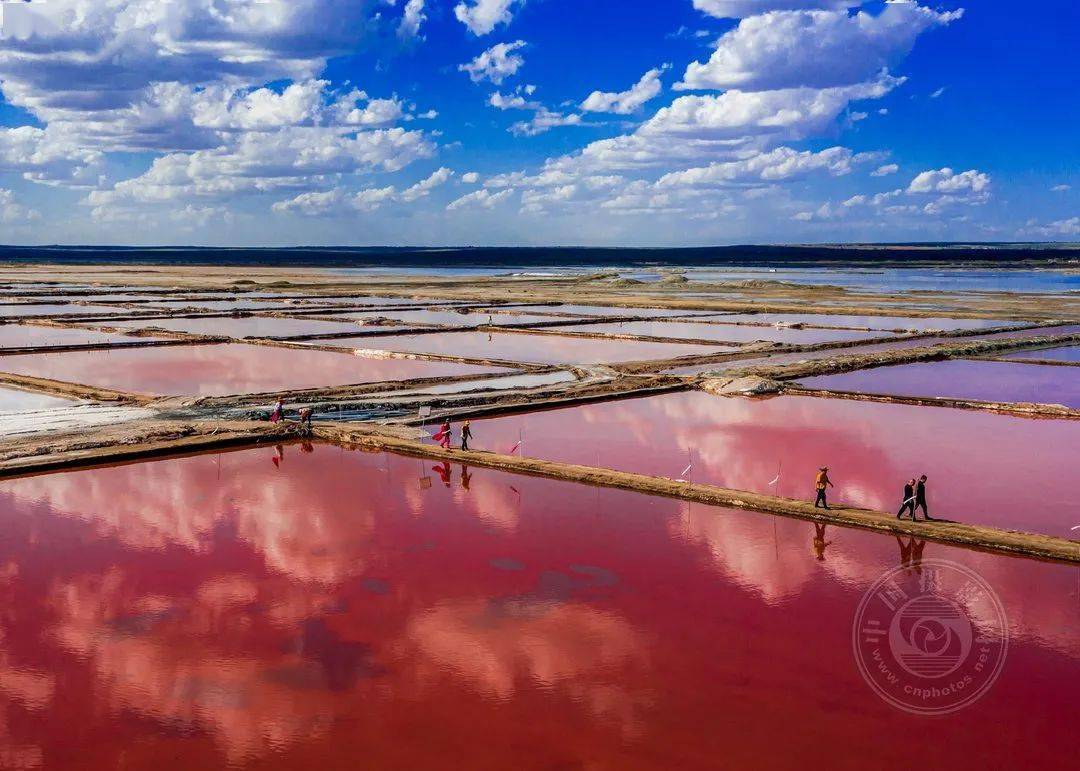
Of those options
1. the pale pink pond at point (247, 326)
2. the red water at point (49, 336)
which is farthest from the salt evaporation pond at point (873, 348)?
the red water at point (49, 336)

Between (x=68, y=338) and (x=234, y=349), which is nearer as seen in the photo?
(x=234, y=349)

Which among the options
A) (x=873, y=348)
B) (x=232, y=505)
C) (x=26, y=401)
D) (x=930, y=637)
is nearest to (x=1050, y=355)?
(x=873, y=348)

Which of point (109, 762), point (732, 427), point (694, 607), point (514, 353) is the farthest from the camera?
point (514, 353)

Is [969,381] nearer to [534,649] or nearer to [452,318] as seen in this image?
[534,649]

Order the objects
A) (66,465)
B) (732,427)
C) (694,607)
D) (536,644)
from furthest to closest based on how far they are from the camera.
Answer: (732,427), (66,465), (694,607), (536,644)

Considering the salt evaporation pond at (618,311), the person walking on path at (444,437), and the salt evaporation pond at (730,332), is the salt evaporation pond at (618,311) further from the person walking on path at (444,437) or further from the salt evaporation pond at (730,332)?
the person walking on path at (444,437)

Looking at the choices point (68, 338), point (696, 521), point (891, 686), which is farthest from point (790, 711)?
point (68, 338)

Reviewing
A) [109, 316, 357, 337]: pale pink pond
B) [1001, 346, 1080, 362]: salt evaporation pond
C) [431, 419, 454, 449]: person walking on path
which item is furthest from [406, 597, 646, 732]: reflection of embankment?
[109, 316, 357, 337]: pale pink pond

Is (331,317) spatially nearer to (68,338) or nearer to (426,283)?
(68,338)
